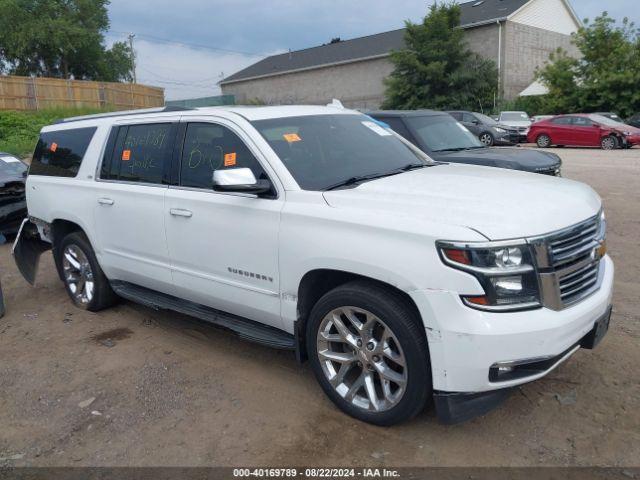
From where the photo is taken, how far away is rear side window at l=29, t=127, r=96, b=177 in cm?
546

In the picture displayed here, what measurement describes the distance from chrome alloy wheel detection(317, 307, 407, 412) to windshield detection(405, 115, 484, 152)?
5.28 m

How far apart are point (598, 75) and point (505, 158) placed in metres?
24.2

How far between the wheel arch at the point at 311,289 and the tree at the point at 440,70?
30.8 metres

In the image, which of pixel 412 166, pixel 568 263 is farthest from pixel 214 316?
pixel 568 263

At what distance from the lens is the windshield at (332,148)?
12.6 ft

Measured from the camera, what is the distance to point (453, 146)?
8.50 meters

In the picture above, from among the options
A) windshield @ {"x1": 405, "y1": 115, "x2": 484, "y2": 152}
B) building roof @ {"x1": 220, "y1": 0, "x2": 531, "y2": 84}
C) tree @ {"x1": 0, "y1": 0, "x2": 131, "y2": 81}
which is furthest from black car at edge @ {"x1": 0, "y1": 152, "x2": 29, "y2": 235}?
tree @ {"x1": 0, "y1": 0, "x2": 131, "y2": 81}

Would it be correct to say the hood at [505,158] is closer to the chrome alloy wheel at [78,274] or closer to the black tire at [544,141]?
the chrome alloy wheel at [78,274]

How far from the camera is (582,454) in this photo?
306 cm

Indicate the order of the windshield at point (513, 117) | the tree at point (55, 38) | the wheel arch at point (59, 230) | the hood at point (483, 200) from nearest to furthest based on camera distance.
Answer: the hood at point (483, 200), the wheel arch at point (59, 230), the windshield at point (513, 117), the tree at point (55, 38)

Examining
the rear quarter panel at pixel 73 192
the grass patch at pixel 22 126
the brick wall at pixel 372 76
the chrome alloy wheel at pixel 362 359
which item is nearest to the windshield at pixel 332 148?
the chrome alloy wheel at pixel 362 359

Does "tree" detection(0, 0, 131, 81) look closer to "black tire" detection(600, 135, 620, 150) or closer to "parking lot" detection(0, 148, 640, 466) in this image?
"black tire" detection(600, 135, 620, 150)

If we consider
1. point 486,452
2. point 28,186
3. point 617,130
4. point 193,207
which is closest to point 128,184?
point 193,207

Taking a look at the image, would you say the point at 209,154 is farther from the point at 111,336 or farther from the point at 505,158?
the point at 505,158
